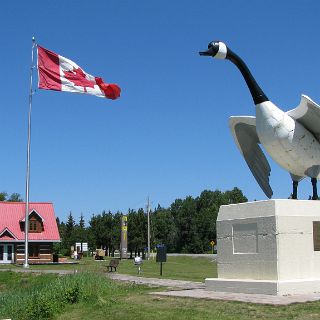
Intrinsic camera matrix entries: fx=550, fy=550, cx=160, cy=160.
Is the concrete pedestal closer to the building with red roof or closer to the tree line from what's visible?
the building with red roof

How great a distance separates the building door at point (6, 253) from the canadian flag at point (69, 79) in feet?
70.0

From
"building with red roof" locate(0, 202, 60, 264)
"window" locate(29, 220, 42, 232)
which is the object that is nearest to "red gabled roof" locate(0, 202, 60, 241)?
"building with red roof" locate(0, 202, 60, 264)

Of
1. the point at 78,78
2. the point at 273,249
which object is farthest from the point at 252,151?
the point at 78,78

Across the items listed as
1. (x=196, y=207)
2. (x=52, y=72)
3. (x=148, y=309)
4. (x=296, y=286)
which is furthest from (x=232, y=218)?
(x=196, y=207)

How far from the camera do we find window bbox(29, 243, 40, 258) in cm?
4488

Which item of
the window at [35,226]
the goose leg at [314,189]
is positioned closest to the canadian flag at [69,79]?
the goose leg at [314,189]

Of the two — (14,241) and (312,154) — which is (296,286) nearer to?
(312,154)

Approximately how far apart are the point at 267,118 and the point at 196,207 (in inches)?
3537

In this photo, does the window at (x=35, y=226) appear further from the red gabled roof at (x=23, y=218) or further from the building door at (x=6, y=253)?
the building door at (x=6, y=253)

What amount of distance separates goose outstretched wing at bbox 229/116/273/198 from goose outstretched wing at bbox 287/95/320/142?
1.94 m

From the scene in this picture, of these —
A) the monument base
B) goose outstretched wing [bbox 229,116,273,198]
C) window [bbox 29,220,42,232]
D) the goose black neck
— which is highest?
the goose black neck

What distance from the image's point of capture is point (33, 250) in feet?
148

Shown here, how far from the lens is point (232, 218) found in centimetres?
1590

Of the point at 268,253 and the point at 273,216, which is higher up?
the point at 273,216
